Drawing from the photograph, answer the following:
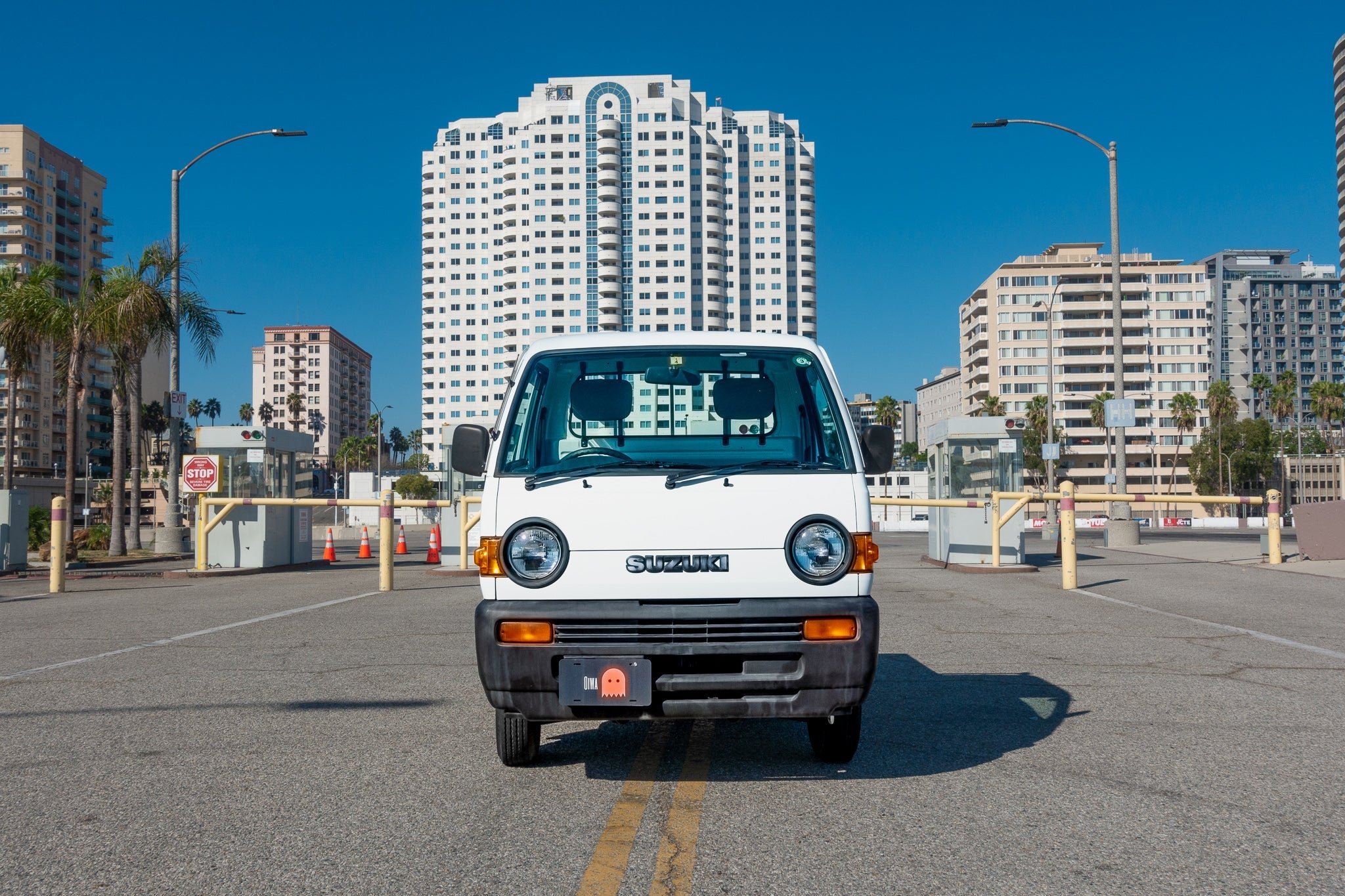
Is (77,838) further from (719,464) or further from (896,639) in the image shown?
(896,639)

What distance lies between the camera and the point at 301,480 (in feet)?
71.4

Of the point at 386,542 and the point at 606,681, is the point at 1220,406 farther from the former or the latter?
the point at 606,681

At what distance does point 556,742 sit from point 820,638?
71.3 inches

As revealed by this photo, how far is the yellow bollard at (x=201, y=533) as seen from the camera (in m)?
17.7

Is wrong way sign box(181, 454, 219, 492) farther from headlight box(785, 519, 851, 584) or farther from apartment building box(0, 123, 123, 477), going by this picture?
apartment building box(0, 123, 123, 477)

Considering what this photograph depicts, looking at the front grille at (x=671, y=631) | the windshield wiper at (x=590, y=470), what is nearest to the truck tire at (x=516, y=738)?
the front grille at (x=671, y=631)

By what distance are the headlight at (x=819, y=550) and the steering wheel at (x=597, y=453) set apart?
98cm

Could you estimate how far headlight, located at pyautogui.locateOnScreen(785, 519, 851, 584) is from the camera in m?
4.37

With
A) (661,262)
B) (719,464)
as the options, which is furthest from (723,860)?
(661,262)

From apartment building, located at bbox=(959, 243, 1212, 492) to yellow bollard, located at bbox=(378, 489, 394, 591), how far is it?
12351 cm

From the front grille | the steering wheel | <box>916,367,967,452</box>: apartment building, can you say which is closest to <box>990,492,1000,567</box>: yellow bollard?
the steering wheel

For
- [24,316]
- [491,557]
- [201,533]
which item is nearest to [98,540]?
[24,316]

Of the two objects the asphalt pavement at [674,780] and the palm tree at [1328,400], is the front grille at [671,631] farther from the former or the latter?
the palm tree at [1328,400]

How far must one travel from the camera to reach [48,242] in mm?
121562
